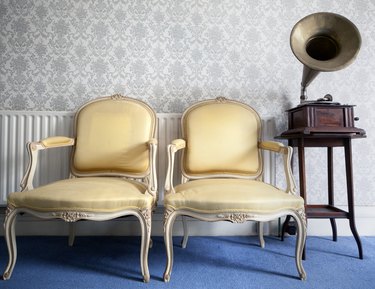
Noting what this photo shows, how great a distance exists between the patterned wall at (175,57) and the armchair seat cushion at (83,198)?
0.83m

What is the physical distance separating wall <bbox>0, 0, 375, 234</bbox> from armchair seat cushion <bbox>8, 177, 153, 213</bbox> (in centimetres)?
82

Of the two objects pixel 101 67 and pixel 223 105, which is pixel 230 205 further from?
pixel 101 67

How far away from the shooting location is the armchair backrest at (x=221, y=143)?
1.47m

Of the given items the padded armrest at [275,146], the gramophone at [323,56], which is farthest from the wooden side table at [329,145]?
the padded armrest at [275,146]

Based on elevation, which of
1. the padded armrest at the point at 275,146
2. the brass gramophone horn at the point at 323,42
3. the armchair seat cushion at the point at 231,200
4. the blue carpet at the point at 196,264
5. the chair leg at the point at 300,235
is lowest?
the blue carpet at the point at 196,264

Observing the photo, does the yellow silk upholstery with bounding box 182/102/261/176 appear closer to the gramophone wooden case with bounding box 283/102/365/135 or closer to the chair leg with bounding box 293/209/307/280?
the gramophone wooden case with bounding box 283/102/365/135

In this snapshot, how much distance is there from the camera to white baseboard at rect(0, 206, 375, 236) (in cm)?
177

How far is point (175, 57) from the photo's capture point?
71.6 inches

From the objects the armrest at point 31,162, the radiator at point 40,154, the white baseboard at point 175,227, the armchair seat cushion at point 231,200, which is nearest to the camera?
the armchair seat cushion at point 231,200

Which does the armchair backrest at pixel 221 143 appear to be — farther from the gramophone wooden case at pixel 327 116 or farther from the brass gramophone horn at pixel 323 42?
the brass gramophone horn at pixel 323 42

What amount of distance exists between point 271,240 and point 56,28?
6.73ft

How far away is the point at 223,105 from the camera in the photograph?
62.2 inches

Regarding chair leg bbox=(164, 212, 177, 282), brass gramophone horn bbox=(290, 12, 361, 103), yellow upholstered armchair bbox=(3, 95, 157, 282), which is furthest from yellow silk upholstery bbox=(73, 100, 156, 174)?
brass gramophone horn bbox=(290, 12, 361, 103)

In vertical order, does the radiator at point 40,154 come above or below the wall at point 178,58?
below
